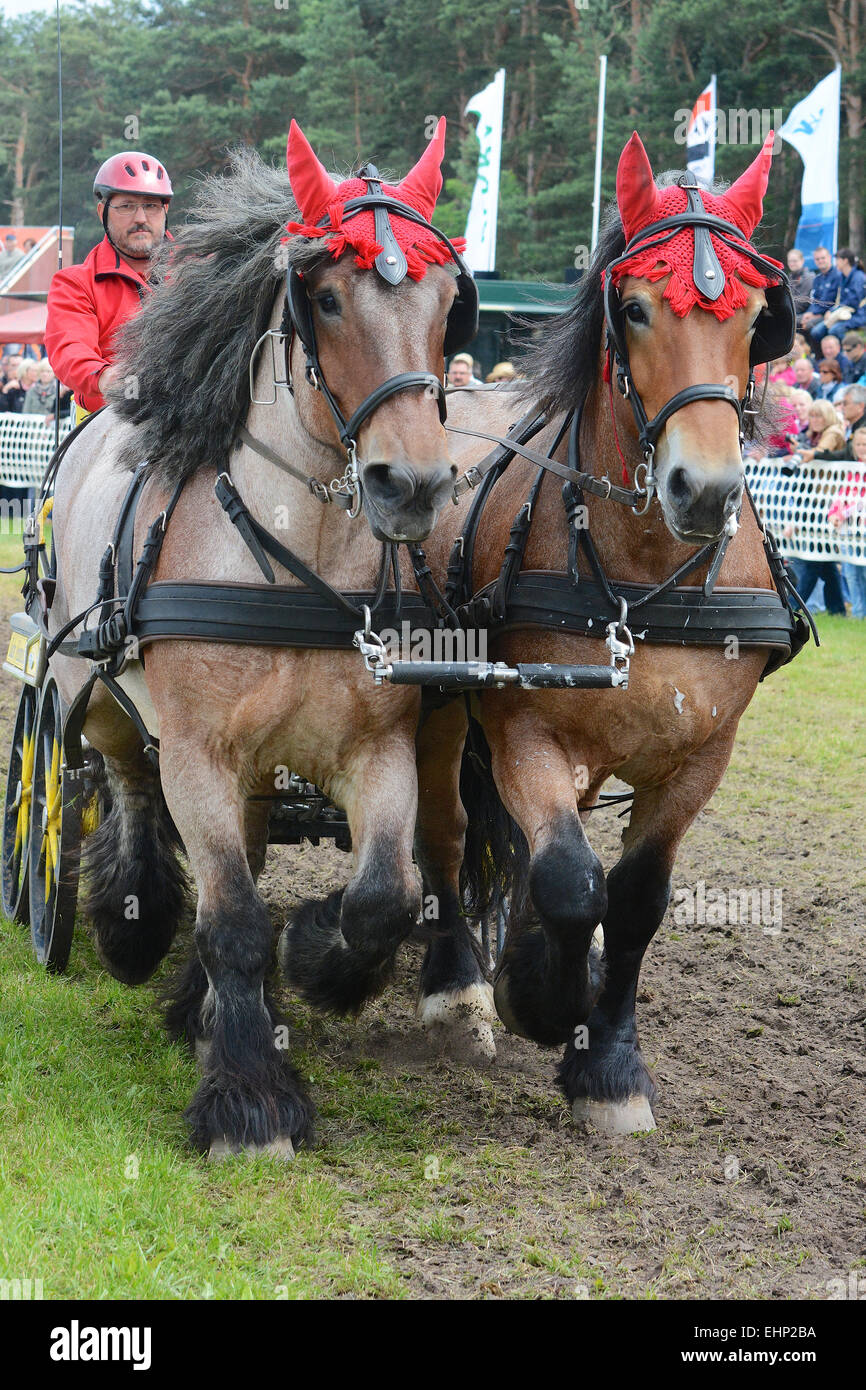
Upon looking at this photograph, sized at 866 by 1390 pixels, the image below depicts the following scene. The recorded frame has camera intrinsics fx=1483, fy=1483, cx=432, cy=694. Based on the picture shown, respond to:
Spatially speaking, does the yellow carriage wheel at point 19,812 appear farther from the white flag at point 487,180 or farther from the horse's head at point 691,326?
the white flag at point 487,180

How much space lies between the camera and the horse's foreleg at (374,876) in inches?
132

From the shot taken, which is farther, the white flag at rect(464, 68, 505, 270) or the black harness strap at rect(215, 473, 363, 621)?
the white flag at rect(464, 68, 505, 270)

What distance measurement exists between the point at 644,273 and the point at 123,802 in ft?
7.83

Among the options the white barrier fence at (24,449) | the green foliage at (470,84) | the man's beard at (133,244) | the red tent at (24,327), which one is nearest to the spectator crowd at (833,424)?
the man's beard at (133,244)

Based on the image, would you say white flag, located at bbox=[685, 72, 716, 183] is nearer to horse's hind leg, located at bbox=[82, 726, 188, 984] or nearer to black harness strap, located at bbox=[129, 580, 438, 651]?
horse's hind leg, located at bbox=[82, 726, 188, 984]

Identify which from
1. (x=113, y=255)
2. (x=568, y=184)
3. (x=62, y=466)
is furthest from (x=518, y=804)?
(x=568, y=184)

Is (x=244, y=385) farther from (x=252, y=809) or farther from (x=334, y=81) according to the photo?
(x=334, y=81)

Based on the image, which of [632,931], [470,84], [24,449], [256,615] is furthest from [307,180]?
[470,84]

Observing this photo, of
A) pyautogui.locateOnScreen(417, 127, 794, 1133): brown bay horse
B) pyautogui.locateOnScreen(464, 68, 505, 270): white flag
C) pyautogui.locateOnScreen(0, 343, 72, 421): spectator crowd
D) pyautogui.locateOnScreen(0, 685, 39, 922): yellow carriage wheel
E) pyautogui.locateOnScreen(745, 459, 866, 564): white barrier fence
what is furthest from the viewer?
pyautogui.locateOnScreen(0, 343, 72, 421): spectator crowd

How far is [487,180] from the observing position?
16.1 m

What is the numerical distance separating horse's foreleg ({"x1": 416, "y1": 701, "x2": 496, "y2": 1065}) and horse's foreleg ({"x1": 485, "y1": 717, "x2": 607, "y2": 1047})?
1.83ft

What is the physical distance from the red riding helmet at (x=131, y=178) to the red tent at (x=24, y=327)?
66.2 feet

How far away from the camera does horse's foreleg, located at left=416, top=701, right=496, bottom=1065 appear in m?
4.29

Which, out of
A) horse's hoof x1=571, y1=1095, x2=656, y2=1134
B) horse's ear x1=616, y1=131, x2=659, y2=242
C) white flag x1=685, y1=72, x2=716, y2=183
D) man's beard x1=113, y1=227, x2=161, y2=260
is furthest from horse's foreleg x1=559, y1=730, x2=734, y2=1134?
white flag x1=685, y1=72, x2=716, y2=183
